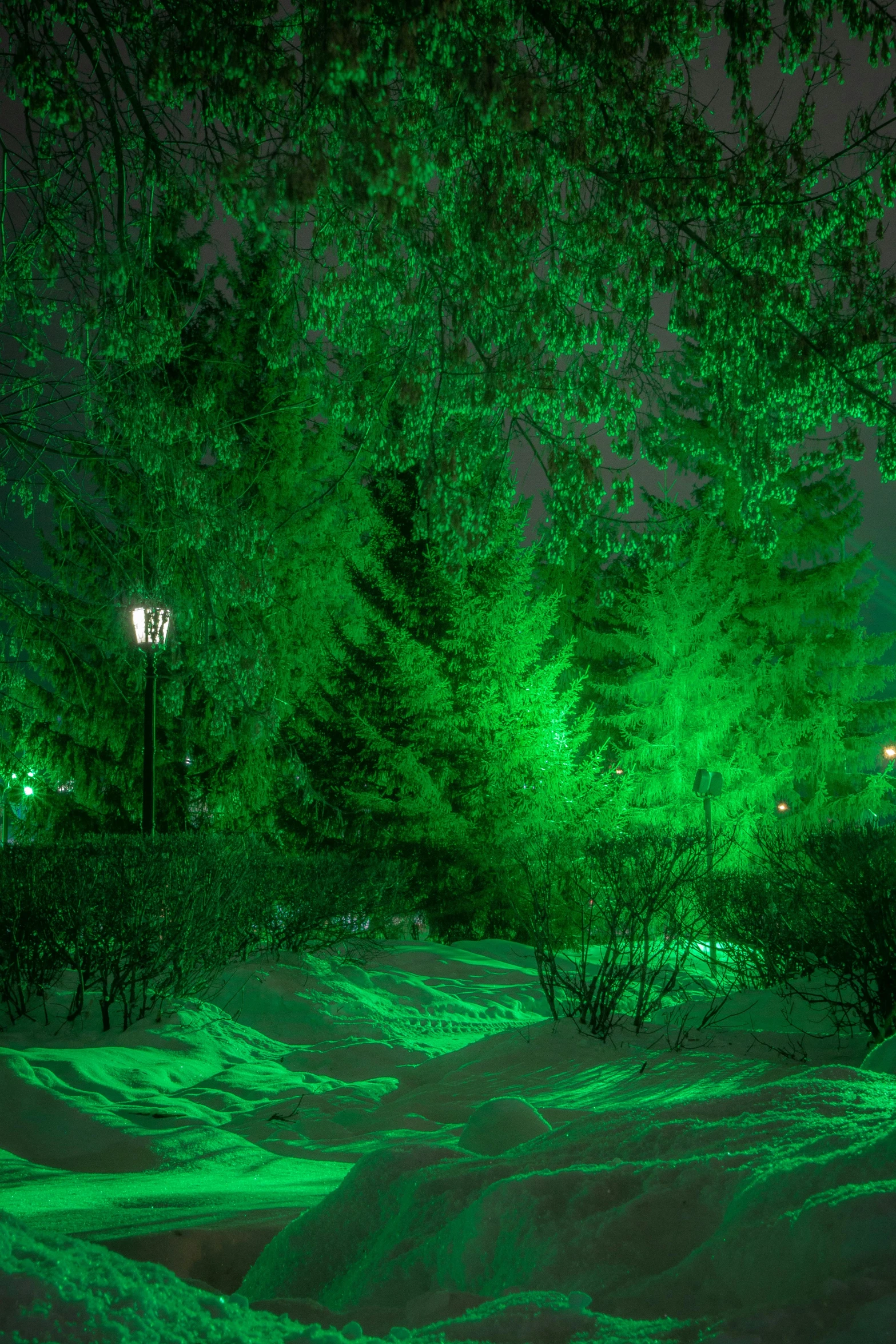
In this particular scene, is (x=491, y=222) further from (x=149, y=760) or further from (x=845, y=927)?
(x=149, y=760)

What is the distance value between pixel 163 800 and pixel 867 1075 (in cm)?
1827

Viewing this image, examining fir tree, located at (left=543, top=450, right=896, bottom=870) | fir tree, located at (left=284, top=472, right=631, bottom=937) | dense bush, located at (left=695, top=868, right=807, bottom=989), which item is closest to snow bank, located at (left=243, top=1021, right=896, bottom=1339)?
dense bush, located at (left=695, top=868, right=807, bottom=989)

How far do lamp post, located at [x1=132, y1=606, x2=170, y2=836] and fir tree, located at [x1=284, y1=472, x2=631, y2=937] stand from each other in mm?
3089

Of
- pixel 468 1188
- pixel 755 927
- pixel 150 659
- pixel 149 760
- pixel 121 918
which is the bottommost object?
pixel 468 1188

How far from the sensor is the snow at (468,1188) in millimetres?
1906

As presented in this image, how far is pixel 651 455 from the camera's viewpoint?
250 inches

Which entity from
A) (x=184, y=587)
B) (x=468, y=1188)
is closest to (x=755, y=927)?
(x=184, y=587)

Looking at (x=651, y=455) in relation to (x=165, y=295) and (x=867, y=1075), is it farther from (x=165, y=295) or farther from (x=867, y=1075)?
(x=867, y=1075)

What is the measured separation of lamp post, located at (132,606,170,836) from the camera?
754 cm

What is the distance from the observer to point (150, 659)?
31.3ft

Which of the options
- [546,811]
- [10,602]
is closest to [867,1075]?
[10,602]

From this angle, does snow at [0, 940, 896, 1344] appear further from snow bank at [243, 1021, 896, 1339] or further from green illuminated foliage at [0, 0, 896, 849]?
green illuminated foliage at [0, 0, 896, 849]

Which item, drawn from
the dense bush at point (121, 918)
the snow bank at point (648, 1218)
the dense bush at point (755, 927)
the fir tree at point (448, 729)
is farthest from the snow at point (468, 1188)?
the fir tree at point (448, 729)

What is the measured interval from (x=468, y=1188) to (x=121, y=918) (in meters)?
5.11
